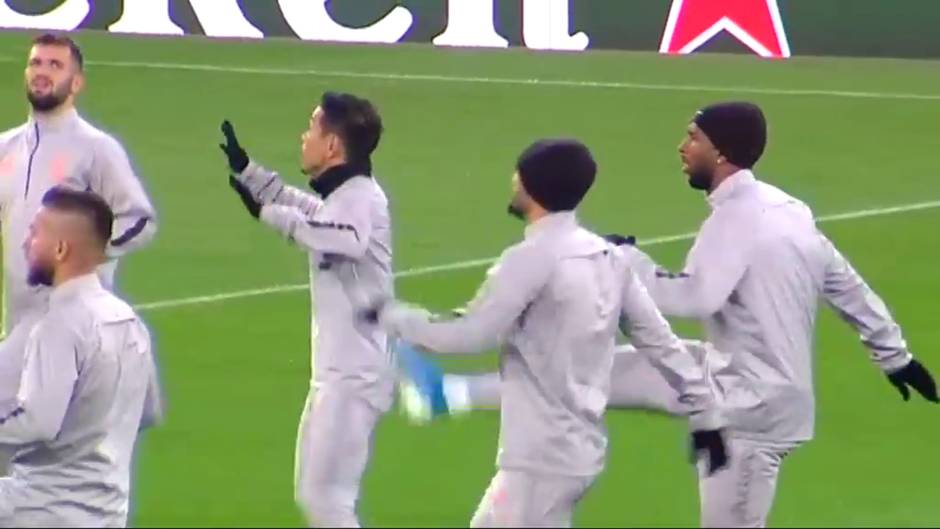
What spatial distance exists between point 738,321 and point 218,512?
306 centimetres

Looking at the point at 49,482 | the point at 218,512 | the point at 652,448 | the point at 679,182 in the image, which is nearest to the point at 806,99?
the point at 679,182

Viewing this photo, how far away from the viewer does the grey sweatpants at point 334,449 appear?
359 inches

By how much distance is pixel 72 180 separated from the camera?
963 cm

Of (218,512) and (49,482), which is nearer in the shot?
(49,482)

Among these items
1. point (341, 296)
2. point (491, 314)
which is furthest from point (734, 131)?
point (341, 296)

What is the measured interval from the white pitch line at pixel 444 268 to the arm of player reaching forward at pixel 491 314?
7.42 metres

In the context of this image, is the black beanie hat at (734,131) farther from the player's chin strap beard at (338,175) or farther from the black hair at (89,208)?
the black hair at (89,208)

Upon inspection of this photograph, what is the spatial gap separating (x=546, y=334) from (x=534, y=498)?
0.51 m

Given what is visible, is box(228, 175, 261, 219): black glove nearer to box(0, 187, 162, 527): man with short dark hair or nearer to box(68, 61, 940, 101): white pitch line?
box(0, 187, 162, 527): man with short dark hair

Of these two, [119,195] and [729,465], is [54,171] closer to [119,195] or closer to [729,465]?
[119,195]

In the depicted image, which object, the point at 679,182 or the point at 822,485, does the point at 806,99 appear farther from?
the point at 822,485

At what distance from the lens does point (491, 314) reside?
7785 mm

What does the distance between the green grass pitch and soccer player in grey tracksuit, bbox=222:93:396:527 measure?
57.3 inches

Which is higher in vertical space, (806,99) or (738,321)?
(806,99)
